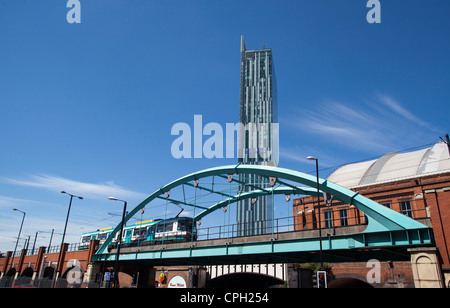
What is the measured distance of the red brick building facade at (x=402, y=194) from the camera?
1283 inches

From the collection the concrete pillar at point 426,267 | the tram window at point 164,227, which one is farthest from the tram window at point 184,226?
the concrete pillar at point 426,267

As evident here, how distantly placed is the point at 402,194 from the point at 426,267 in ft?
79.7

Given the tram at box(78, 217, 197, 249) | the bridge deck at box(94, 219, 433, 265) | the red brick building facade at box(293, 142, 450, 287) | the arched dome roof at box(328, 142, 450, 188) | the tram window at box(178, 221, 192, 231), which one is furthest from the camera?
the arched dome roof at box(328, 142, 450, 188)

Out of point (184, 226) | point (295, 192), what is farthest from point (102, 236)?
point (295, 192)

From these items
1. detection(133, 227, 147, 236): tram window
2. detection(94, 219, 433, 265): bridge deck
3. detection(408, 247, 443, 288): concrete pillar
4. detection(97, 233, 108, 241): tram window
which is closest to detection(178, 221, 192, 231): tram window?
detection(94, 219, 433, 265): bridge deck

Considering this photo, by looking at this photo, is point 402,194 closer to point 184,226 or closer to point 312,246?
point 312,246

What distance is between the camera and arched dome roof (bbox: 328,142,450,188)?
1577 inches

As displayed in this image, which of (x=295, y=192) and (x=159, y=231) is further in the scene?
(x=159, y=231)

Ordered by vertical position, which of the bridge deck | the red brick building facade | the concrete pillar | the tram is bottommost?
the concrete pillar

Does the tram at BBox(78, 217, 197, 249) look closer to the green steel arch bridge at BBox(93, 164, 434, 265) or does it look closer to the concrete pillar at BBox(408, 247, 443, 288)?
the green steel arch bridge at BBox(93, 164, 434, 265)

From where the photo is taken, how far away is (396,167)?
148 feet
